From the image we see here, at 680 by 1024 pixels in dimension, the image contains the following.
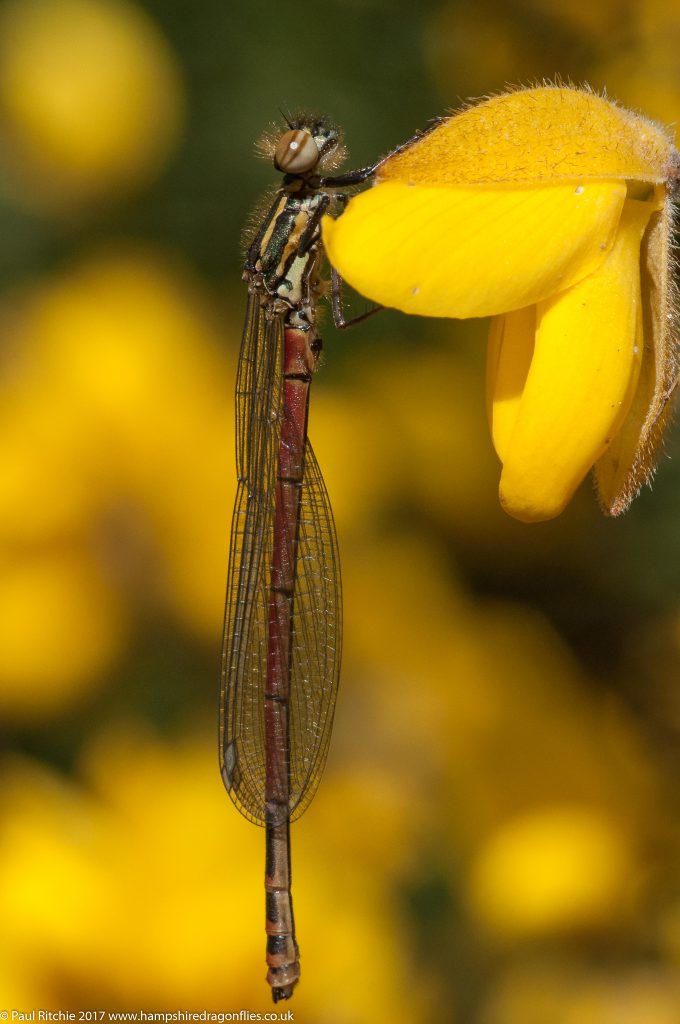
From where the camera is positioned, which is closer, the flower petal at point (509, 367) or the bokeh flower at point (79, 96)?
the flower petal at point (509, 367)

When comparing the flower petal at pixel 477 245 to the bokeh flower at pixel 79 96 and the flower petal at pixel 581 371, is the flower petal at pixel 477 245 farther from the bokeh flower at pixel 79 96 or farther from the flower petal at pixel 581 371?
the bokeh flower at pixel 79 96

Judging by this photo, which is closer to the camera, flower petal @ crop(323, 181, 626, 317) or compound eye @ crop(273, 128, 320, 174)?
Answer: flower petal @ crop(323, 181, 626, 317)

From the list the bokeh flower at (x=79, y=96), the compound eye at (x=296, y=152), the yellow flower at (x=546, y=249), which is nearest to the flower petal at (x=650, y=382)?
the yellow flower at (x=546, y=249)

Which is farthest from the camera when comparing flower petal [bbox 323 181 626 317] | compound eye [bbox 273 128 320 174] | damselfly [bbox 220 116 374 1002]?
damselfly [bbox 220 116 374 1002]

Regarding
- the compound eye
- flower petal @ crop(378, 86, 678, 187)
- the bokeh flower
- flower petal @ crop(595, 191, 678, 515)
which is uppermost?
the bokeh flower

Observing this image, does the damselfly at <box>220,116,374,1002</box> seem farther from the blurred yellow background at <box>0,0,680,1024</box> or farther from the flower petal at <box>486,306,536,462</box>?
the flower petal at <box>486,306,536,462</box>

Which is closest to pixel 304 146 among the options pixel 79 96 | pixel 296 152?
pixel 296 152

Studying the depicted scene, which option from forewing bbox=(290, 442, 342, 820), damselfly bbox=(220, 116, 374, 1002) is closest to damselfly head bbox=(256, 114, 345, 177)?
damselfly bbox=(220, 116, 374, 1002)
